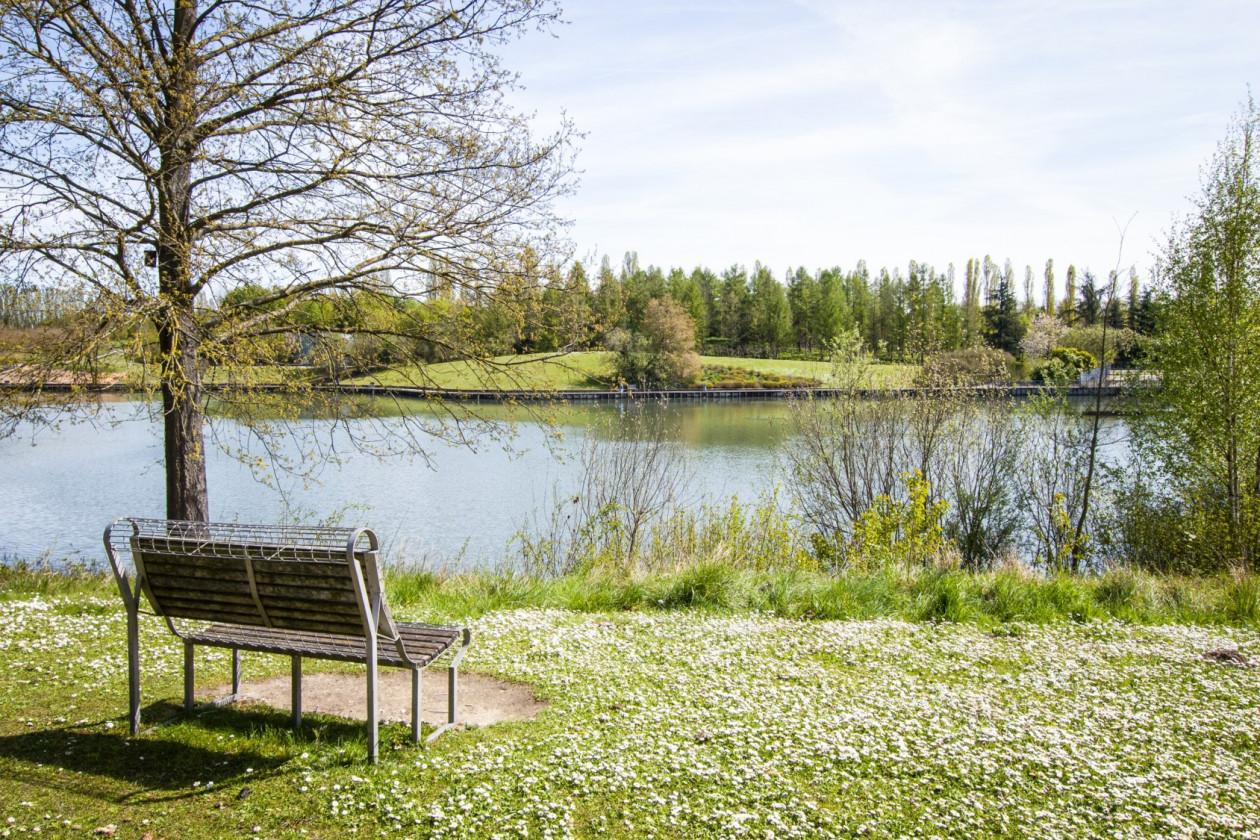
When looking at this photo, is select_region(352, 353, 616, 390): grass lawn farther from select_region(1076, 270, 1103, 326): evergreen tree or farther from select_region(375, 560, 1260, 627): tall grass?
select_region(1076, 270, 1103, 326): evergreen tree

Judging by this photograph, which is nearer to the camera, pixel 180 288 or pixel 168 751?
pixel 168 751

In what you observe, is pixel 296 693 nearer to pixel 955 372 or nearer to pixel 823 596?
pixel 823 596

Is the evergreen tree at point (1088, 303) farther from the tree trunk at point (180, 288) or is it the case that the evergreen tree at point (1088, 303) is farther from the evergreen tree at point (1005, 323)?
the tree trunk at point (180, 288)

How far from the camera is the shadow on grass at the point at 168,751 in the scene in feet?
14.6

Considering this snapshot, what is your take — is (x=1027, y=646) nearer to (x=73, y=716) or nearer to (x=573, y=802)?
(x=573, y=802)

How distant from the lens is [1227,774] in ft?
16.8

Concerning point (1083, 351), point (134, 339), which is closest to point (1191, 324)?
point (134, 339)

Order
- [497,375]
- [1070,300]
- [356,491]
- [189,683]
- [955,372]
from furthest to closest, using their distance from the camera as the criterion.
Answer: [1070,300] → [356,491] → [955,372] → [497,375] → [189,683]

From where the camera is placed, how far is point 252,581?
4793 mm

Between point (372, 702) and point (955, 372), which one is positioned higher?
point (955, 372)

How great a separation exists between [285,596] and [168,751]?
121 cm

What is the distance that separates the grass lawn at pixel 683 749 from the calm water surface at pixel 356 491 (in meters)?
5.64

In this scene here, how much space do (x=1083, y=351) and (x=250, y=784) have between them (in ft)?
237

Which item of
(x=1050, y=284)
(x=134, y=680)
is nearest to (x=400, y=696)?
(x=134, y=680)
